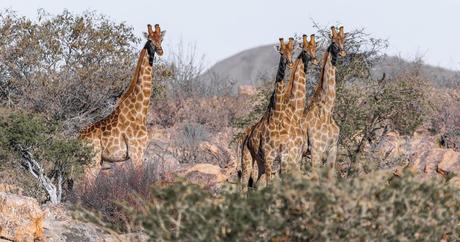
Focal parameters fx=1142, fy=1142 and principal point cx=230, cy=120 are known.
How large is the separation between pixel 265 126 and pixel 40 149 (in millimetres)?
3284

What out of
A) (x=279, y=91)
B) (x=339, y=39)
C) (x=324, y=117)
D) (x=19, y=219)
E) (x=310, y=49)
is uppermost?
(x=339, y=39)

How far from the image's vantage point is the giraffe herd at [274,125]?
14391 millimetres

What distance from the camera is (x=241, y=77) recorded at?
83.9m

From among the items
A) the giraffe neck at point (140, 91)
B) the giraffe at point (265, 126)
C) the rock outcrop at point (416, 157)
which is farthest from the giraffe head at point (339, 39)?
the giraffe neck at point (140, 91)

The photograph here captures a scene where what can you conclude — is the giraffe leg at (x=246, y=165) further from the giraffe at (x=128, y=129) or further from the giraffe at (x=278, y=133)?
the giraffe at (x=128, y=129)

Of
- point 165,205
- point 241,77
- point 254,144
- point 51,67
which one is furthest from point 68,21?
point 241,77

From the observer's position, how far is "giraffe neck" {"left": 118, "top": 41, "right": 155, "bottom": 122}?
15.8 meters

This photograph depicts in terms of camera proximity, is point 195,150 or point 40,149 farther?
point 195,150

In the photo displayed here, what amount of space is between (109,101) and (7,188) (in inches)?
281

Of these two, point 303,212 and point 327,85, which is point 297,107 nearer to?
point 327,85

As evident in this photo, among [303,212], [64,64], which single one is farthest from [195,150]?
[303,212]

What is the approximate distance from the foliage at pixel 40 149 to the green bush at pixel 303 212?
7030 mm

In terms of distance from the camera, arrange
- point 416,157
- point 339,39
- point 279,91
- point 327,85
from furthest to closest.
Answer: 1. point 416,157
2. point 327,85
3. point 339,39
4. point 279,91

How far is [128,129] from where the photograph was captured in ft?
51.4
